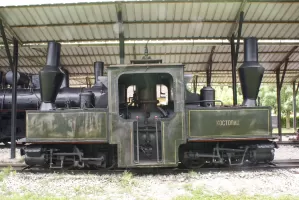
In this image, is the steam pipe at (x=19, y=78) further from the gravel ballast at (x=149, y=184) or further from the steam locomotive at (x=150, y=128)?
the gravel ballast at (x=149, y=184)

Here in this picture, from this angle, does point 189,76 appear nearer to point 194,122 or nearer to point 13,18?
point 194,122

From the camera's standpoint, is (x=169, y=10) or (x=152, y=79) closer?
(x=152, y=79)

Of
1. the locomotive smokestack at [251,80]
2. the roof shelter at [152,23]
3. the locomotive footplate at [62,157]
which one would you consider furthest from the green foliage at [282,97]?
the locomotive footplate at [62,157]

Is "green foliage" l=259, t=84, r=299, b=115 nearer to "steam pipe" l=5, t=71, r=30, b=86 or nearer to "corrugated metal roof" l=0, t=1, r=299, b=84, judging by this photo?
"corrugated metal roof" l=0, t=1, r=299, b=84

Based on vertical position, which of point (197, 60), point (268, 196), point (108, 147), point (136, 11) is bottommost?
point (268, 196)

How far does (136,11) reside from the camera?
10438mm

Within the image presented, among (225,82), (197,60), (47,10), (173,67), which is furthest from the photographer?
(225,82)

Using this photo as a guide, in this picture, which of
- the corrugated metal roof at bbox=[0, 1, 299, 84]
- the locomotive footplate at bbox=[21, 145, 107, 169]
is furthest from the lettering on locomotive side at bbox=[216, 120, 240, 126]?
the corrugated metal roof at bbox=[0, 1, 299, 84]

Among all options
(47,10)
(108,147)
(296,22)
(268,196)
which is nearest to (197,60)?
(296,22)

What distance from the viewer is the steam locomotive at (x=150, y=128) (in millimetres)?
6844

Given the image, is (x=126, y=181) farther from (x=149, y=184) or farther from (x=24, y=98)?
(x=24, y=98)

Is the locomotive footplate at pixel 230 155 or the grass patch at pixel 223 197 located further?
the locomotive footplate at pixel 230 155

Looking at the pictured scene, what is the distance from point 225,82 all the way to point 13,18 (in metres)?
14.2

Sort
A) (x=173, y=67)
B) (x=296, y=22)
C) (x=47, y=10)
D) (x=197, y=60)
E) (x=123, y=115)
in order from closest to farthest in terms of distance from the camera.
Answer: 1. (x=173, y=67)
2. (x=123, y=115)
3. (x=47, y=10)
4. (x=296, y=22)
5. (x=197, y=60)
